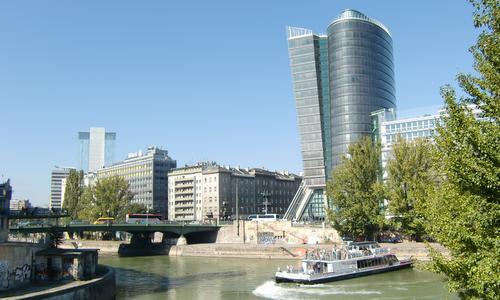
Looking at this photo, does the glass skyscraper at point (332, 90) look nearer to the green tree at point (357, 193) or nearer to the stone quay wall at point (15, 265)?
the green tree at point (357, 193)

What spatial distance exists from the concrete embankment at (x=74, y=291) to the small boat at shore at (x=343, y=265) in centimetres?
2091

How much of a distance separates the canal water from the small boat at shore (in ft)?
4.32

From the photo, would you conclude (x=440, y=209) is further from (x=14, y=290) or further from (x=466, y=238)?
(x=14, y=290)

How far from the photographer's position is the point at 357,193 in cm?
9800

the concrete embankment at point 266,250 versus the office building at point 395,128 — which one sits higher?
the office building at point 395,128

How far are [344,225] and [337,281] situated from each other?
34774 mm

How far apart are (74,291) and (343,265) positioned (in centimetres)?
3636

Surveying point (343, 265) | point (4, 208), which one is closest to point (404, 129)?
point (343, 265)

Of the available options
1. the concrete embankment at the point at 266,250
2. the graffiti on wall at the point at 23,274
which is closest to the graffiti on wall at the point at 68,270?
the graffiti on wall at the point at 23,274

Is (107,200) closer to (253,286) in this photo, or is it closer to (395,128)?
(395,128)

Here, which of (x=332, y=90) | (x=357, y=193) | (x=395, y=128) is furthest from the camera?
(x=332, y=90)

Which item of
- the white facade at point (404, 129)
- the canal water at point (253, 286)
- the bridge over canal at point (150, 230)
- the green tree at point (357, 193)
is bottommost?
the canal water at point (253, 286)

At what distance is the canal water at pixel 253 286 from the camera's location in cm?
5406

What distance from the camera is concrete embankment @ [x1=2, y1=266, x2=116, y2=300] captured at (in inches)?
1583
